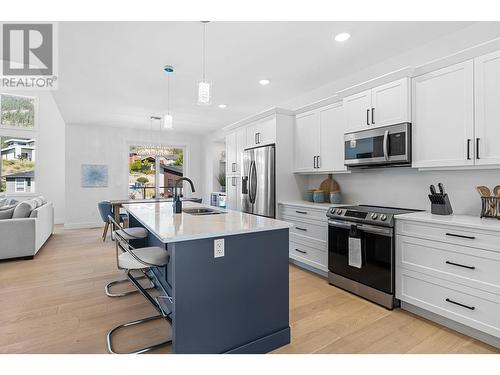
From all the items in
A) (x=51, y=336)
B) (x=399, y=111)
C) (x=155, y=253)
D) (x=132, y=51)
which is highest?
(x=132, y=51)

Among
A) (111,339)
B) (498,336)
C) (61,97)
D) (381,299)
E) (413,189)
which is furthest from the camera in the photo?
(61,97)

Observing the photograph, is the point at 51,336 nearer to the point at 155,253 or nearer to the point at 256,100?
the point at 155,253

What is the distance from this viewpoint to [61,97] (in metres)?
4.81

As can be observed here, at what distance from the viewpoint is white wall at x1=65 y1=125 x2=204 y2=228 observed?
6918mm

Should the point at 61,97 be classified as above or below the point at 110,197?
above

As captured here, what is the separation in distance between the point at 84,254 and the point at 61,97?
278cm

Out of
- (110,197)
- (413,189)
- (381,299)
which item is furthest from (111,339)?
(110,197)

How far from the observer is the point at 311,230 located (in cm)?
354

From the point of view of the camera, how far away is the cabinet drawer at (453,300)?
76.9 inches

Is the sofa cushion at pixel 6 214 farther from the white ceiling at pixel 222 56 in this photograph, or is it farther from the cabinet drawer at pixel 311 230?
the cabinet drawer at pixel 311 230

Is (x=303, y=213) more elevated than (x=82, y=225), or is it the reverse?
(x=303, y=213)

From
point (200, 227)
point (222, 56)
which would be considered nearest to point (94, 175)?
point (222, 56)

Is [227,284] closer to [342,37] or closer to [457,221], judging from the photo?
[457,221]

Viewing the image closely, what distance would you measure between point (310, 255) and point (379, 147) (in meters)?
1.58
